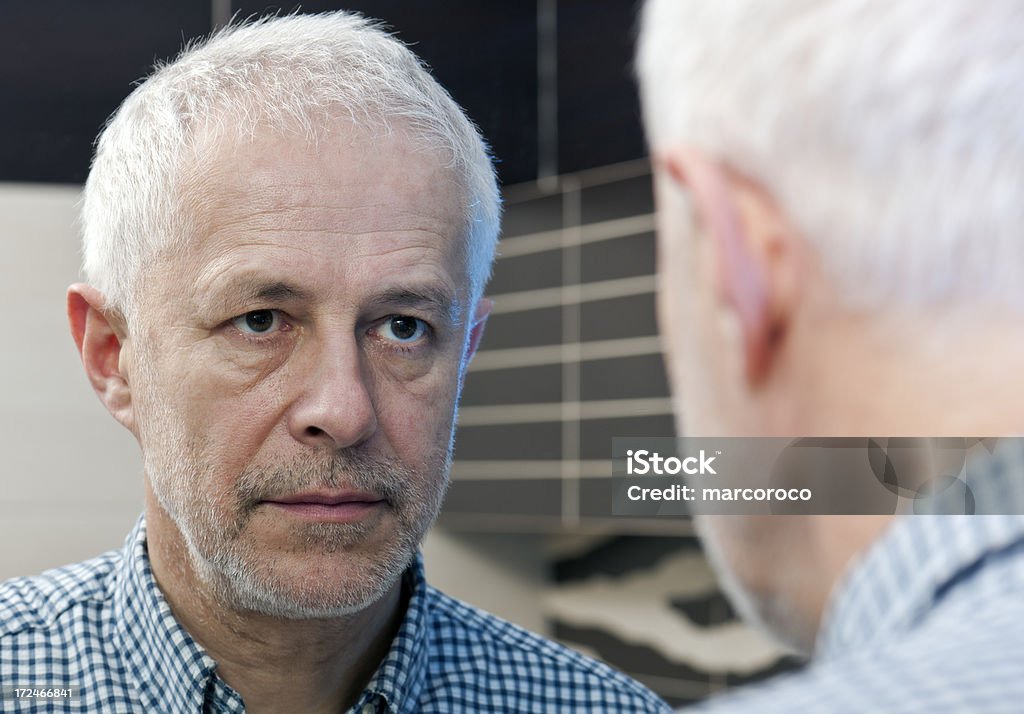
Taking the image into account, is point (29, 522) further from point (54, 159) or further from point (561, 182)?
point (561, 182)

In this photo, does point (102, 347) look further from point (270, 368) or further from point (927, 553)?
point (927, 553)

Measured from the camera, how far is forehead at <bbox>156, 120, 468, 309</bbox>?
0.56 metres

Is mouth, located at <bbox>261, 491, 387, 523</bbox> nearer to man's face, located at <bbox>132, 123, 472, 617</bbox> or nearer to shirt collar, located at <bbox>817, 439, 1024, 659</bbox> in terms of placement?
man's face, located at <bbox>132, 123, 472, 617</bbox>

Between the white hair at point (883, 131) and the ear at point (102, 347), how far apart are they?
1.26 feet

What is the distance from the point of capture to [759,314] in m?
Answer: 0.29

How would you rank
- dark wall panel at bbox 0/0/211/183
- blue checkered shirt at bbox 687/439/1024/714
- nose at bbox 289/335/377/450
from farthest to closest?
dark wall panel at bbox 0/0/211/183 < nose at bbox 289/335/377/450 < blue checkered shirt at bbox 687/439/1024/714

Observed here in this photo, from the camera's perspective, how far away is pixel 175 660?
575 millimetres

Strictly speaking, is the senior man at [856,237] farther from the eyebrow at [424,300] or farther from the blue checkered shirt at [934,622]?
the eyebrow at [424,300]

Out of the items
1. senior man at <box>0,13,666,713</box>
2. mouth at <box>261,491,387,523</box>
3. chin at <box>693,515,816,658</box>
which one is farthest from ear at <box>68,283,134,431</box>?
chin at <box>693,515,816,658</box>

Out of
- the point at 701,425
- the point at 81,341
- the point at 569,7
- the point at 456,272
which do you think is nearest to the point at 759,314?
the point at 701,425

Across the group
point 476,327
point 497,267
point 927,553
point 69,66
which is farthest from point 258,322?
point 497,267

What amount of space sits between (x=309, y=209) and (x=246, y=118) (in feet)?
0.18

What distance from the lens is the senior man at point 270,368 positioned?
553mm

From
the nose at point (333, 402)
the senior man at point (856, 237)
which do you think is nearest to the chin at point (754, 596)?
the senior man at point (856, 237)
